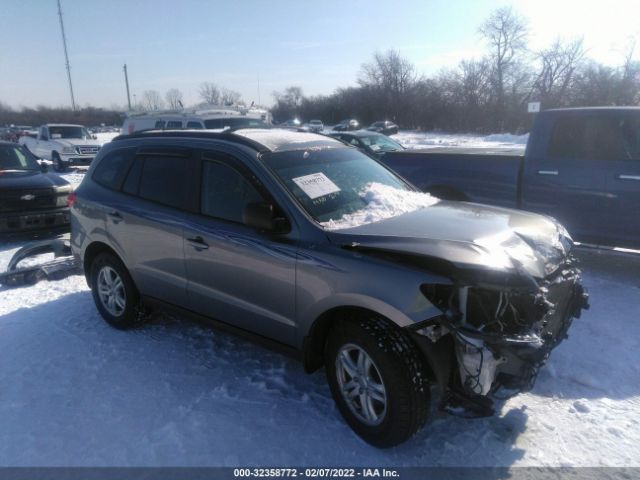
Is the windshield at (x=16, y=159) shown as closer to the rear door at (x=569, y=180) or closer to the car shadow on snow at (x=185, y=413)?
the car shadow on snow at (x=185, y=413)

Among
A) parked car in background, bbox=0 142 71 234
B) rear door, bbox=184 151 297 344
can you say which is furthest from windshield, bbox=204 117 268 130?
rear door, bbox=184 151 297 344

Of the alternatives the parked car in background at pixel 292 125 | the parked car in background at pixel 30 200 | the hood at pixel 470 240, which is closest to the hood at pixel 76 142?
the parked car in background at pixel 292 125

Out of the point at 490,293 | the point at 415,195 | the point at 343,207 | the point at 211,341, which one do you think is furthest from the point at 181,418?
the point at 415,195

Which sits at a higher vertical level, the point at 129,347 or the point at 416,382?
the point at 416,382

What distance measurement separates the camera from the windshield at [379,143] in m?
12.5

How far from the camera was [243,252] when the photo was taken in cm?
320

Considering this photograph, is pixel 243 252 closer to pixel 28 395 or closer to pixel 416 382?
pixel 416 382

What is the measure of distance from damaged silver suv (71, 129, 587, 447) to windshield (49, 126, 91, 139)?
56.5 ft

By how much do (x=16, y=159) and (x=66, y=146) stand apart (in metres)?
10.7

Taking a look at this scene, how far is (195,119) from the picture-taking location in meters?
13.3

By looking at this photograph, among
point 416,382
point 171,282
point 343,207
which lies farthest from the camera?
point 171,282

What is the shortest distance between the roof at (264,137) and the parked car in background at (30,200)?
4.30 m

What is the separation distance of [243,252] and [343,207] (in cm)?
79

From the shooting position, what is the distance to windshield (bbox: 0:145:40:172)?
8344mm
